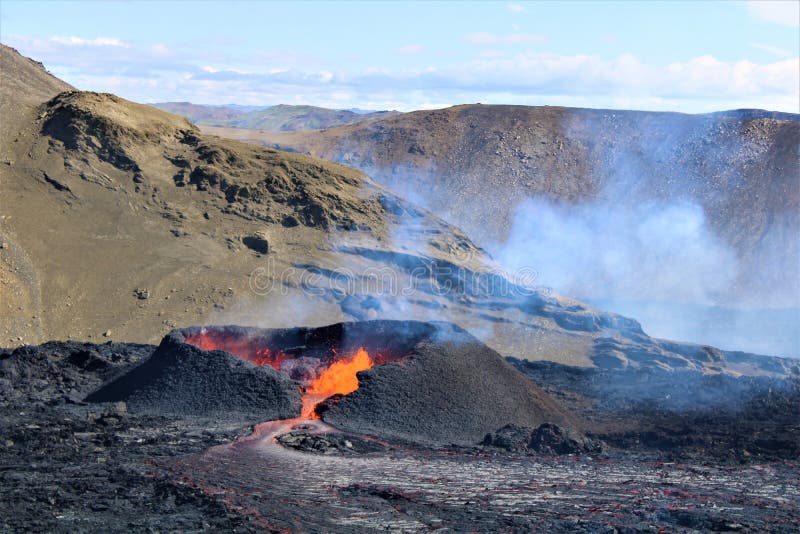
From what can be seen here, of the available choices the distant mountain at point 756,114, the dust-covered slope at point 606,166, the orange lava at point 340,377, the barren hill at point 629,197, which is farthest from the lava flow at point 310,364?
the distant mountain at point 756,114

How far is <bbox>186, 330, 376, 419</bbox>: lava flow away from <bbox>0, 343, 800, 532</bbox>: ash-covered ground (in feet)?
8.48

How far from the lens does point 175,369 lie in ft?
73.6

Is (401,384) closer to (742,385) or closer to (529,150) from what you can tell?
(742,385)

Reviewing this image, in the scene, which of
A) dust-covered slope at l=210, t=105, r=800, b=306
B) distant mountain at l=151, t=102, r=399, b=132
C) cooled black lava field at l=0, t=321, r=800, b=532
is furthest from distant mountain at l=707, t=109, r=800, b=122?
distant mountain at l=151, t=102, r=399, b=132

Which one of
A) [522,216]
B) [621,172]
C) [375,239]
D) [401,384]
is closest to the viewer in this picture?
[401,384]

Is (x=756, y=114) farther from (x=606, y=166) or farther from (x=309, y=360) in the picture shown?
(x=309, y=360)

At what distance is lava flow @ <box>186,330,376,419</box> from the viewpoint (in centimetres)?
2394

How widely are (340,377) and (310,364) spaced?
3.09 feet

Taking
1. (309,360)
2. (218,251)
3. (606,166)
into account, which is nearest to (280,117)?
(606,166)

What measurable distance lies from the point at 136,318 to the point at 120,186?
750 centimetres

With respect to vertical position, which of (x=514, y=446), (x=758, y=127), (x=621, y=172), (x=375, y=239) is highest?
(x=758, y=127)

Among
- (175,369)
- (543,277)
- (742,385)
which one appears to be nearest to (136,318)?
(175,369)

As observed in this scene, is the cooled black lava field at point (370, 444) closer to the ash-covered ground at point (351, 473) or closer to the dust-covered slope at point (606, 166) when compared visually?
the ash-covered ground at point (351, 473)

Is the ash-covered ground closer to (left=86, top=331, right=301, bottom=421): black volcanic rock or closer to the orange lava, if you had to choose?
(left=86, top=331, right=301, bottom=421): black volcanic rock
